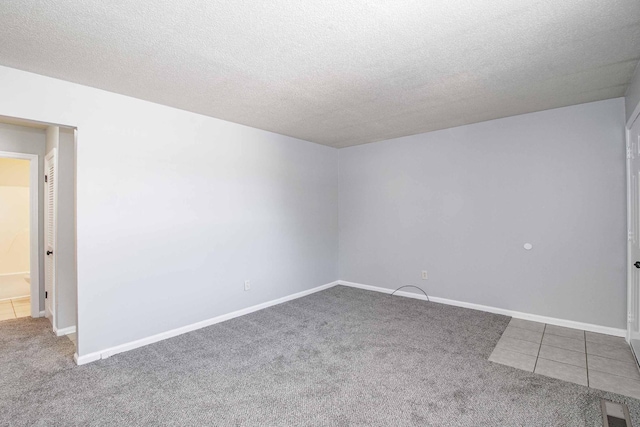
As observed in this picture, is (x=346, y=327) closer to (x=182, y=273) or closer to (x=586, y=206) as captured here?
(x=182, y=273)

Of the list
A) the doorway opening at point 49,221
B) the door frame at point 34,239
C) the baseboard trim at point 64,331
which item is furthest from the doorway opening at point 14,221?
the baseboard trim at point 64,331

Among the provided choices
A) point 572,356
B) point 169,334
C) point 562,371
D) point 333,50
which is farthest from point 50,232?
point 572,356

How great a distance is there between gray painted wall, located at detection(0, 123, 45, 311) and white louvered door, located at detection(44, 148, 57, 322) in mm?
96

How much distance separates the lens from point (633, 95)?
8.90 feet

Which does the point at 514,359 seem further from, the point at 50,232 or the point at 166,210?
the point at 50,232

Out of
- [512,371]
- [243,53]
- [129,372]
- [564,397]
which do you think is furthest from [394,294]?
[243,53]

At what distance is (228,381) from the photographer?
246 cm

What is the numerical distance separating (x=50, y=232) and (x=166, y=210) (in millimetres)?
1741

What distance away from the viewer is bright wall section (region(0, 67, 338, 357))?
9.18 ft

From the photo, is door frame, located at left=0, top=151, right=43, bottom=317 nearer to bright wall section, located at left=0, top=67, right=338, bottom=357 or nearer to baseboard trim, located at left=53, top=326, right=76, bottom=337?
baseboard trim, located at left=53, top=326, right=76, bottom=337

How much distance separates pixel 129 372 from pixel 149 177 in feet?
5.79

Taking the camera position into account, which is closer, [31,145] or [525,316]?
[525,316]

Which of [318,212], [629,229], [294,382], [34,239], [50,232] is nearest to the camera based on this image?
[294,382]

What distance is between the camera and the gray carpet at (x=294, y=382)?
203 cm
